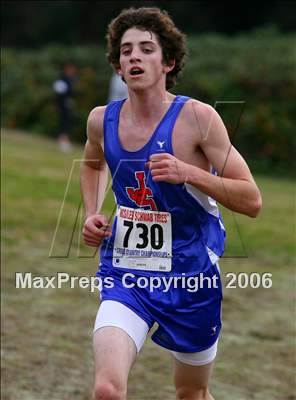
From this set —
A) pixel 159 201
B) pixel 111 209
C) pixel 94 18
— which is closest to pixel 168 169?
pixel 159 201

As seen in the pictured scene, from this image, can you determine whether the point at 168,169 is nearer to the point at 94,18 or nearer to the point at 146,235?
the point at 146,235

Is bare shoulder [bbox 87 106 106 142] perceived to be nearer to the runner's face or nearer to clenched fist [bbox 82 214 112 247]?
the runner's face

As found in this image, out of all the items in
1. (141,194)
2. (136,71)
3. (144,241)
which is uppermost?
(136,71)

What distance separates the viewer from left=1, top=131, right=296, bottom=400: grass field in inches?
224

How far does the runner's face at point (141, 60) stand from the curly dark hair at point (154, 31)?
3cm

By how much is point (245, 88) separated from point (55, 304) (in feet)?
41.7

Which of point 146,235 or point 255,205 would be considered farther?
point 146,235

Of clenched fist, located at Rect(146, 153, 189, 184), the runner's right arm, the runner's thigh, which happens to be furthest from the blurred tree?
the runner's thigh

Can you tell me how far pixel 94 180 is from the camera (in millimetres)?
4363

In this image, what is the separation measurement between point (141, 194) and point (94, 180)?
0.54 m

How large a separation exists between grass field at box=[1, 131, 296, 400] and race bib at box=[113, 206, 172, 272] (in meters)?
0.81

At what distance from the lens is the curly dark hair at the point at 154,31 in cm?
401

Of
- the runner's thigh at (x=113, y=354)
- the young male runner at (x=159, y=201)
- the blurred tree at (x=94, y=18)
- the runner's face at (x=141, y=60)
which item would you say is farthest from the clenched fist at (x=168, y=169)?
the blurred tree at (x=94, y=18)

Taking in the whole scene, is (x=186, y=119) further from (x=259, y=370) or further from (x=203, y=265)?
(x=259, y=370)
